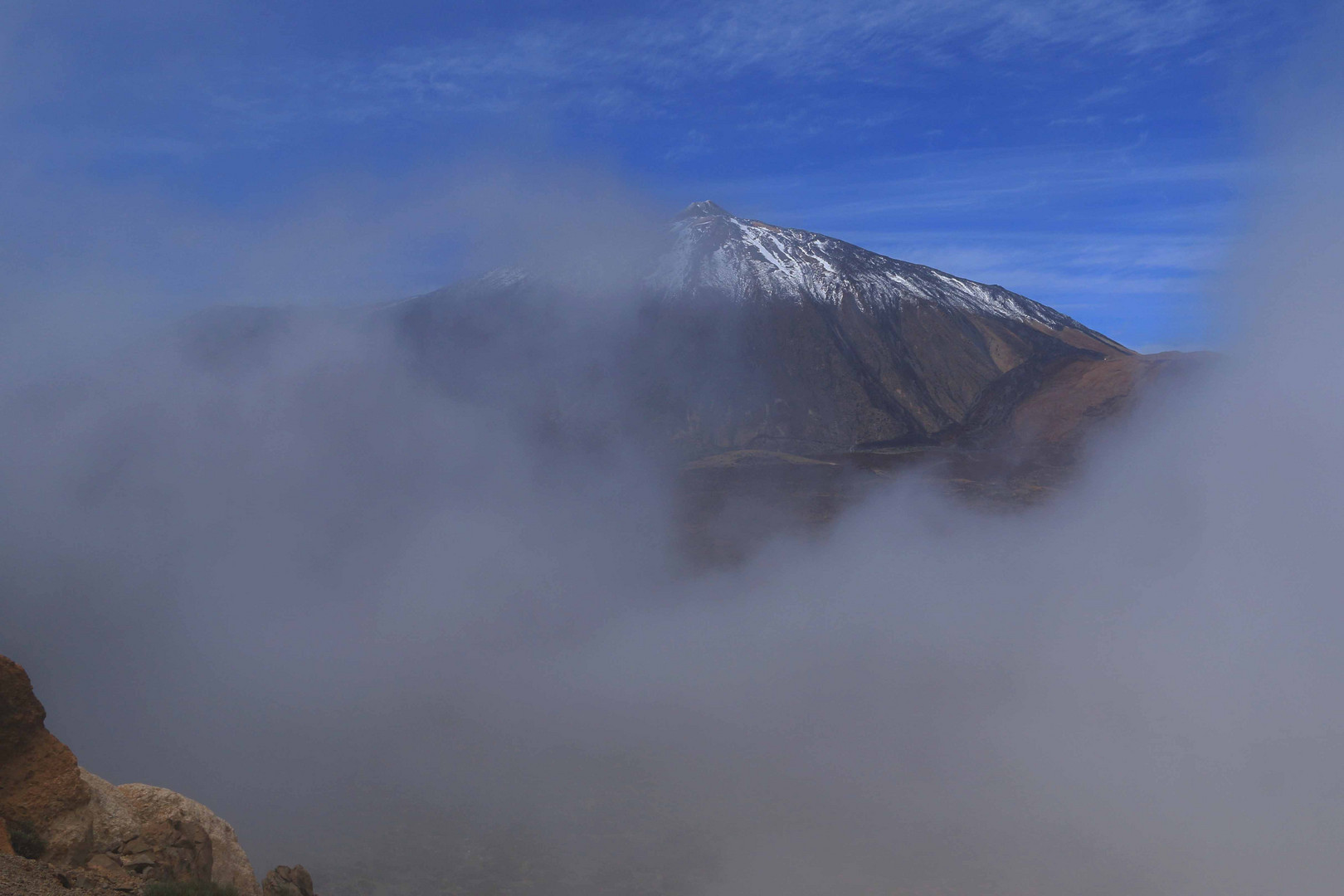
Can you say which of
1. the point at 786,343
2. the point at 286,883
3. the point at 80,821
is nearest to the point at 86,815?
the point at 80,821

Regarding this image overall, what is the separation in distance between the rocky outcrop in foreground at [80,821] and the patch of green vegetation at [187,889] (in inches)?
8.4

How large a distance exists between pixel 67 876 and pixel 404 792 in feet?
38.6

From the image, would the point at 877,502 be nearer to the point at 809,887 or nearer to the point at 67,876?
the point at 809,887

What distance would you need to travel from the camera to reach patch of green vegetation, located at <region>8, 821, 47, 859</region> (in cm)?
675

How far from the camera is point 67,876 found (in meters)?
6.53

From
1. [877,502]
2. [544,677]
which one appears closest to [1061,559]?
[877,502]

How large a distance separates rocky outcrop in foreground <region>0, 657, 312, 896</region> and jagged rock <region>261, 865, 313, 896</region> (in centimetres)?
90

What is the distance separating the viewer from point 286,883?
962cm

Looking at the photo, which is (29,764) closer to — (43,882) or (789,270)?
(43,882)

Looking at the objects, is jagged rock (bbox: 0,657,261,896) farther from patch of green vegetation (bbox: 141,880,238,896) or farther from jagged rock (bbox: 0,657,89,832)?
patch of green vegetation (bbox: 141,880,238,896)

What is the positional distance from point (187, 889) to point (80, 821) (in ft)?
4.01

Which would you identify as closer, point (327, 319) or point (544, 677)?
point (544, 677)

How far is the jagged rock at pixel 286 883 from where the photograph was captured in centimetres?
898

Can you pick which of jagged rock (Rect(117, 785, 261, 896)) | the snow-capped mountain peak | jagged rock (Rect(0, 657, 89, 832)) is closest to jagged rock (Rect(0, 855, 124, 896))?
jagged rock (Rect(0, 657, 89, 832))
